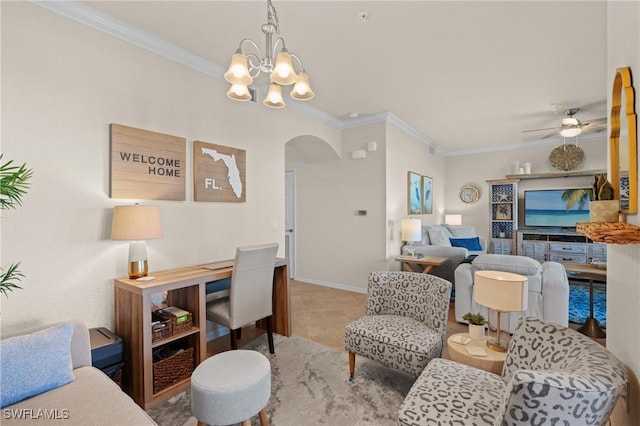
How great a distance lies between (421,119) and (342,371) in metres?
3.85

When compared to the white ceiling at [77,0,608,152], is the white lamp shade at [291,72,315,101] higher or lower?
lower

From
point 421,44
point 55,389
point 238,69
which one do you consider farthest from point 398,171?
point 55,389

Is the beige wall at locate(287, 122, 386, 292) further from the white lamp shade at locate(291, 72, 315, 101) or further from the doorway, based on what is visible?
the white lamp shade at locate(291, 72, 315, 101)

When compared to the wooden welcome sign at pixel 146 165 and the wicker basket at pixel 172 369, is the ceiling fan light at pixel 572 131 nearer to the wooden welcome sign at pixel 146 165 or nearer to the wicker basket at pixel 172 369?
the wooden welcome sign at pixel 146 165

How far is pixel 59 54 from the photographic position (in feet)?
6.34

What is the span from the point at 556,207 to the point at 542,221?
1.18ft

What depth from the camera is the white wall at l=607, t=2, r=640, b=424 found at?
1.02 metres

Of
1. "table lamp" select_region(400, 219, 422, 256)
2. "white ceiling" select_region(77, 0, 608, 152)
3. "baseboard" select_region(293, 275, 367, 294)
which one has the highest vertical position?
"white ceiling" select_region(77, 0, 608, 152)

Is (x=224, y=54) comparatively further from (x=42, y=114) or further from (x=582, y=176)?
(x=582, y=176)

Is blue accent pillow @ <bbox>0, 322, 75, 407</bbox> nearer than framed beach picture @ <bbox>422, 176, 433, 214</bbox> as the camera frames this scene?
Yes

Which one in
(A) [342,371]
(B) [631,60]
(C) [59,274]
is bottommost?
(A) [342,371]

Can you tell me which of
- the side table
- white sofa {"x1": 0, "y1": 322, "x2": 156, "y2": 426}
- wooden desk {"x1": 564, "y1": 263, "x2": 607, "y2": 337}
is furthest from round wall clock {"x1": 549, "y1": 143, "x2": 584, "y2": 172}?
white sofa {"x1": 0, "y1": 322, "x2": 156, "y2": 426}

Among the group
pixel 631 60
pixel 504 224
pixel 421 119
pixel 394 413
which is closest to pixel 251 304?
pixel 394 413

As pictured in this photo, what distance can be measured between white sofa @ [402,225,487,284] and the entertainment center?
78 centimetres
